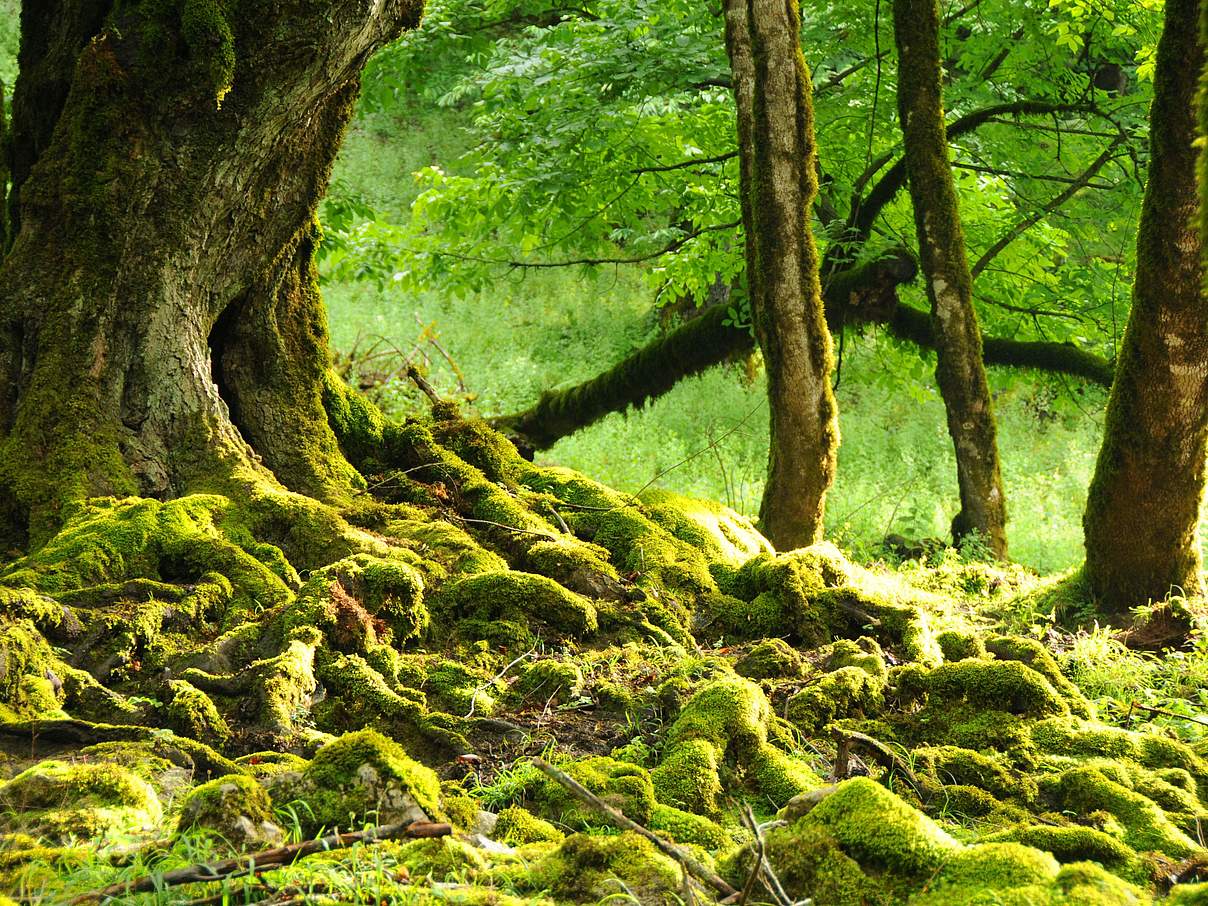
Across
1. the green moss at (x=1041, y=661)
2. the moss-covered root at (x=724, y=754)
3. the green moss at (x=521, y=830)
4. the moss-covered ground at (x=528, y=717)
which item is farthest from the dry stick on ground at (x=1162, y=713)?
the green moss at (x=521, y=830)

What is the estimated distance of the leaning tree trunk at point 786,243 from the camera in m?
7.49

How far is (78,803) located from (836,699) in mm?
2703

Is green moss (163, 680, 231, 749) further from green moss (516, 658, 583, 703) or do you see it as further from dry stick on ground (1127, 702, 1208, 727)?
dry stick on ground (1127, 702, 1208, 727)

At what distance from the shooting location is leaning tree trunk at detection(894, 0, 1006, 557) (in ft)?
30.2

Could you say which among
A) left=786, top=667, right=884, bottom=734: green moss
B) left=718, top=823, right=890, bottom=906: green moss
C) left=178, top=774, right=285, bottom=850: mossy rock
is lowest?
left=786, top=667, right=884, bottom=734: green moss

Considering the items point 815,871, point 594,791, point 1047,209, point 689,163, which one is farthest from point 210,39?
point 1047,209

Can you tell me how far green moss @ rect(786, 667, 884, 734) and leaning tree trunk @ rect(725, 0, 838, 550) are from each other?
3.25 meters

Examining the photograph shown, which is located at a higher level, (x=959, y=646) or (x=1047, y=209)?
(x=1047, y=209)

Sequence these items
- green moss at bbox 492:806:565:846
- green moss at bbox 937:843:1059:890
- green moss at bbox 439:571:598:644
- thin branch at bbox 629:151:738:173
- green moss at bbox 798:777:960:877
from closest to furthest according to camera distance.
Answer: green moss at bbox 937:843:1059:890
green moss at bbox 798:777:960:877
green moss at bbox 492:806:565:846
green moss at bbox 439:571:598:644
thin branch at bbox 629:151:738:173

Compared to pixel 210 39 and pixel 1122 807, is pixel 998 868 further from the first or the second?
pixel 210 39

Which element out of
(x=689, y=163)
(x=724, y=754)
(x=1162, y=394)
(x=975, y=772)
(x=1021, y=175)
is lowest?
(x=975, y=772)

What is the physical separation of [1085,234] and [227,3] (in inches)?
390

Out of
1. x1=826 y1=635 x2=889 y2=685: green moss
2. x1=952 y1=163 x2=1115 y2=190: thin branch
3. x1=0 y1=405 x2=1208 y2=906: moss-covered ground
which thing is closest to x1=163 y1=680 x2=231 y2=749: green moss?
x1=0 y1=405 x2=1208 y2=906: moss-covered ground

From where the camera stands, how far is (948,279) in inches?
366
